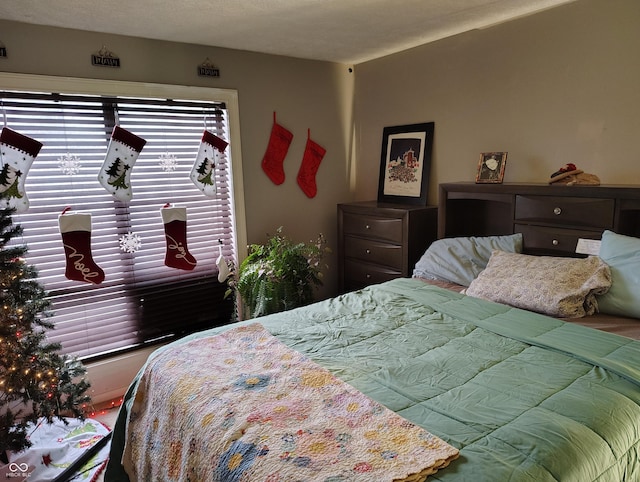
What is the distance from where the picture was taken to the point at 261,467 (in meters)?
1.10

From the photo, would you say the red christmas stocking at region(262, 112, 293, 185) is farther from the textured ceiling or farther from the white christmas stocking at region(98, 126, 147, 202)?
the white christmas stocking at region(98, 126, 147, 202)

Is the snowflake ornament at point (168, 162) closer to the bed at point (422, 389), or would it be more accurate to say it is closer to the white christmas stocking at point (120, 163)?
the white christmas stocking at point (120, 163)

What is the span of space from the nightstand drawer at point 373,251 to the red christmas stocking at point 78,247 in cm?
184

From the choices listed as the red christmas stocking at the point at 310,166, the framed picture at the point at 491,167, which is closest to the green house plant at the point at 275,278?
the red christmas stocking at the point at 310,166

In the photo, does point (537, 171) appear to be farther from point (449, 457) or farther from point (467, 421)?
point (449, 457)

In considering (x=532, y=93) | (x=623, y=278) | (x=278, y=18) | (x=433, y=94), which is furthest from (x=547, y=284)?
(x=278, y=18)

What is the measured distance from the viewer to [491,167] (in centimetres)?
283

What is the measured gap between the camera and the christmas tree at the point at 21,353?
2.02 metres

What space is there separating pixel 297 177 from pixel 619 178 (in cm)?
223

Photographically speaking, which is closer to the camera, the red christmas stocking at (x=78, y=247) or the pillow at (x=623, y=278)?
the pillow at (x=623, y=278)

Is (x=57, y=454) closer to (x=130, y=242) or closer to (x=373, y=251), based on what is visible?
(x=130, y=242)

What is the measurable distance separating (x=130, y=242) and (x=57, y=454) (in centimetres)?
129

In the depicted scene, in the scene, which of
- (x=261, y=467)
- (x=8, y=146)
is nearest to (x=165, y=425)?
(x=261, y=467)

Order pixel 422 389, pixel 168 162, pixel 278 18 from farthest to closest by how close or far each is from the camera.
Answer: pixel 168 162
pixel 278 18
pixel 422 389
